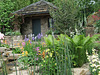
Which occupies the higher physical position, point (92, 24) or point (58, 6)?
point (58, 6)

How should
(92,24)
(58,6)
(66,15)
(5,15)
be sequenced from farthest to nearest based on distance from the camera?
(5,15), (58,6), (66,15), (92,24)

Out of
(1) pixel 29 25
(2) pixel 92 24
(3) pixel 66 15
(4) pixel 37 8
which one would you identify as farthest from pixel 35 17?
(2) pixel 92 24

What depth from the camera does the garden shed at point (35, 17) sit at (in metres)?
10.3

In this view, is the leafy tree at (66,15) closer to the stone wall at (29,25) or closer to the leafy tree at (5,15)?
the stone wall at (29,25)

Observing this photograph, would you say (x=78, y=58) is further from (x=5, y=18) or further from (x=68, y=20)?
(x=5, y=18)

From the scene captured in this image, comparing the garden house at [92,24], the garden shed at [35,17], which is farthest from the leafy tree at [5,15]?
the garden house at [92,24]

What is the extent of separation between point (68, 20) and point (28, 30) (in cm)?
437

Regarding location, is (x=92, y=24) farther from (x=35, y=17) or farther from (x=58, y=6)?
(x=35, y=17)

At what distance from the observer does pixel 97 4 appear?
13.3m

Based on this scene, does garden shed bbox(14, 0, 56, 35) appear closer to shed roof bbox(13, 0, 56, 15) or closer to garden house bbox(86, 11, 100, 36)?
shed roof bbox(13, 0, 56, 15)

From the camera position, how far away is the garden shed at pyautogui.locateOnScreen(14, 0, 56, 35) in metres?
10.3

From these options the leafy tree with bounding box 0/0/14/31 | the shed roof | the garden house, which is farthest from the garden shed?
the garden house

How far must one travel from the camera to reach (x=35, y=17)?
37.6 ft

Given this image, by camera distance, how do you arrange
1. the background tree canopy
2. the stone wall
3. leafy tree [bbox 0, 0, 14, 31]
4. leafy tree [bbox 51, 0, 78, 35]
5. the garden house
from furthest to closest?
the stone wall, leafy tree [bbox 0, 0, 14, 31], the background tree canopy, leafy tree [bbox 51, 0, 78, 35], the garden house
